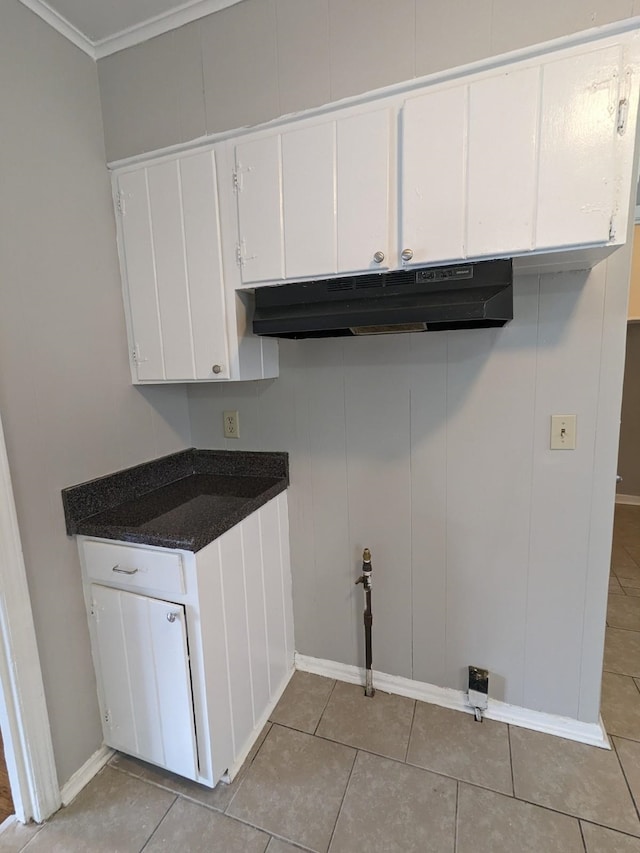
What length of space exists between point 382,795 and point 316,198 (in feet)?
6.55

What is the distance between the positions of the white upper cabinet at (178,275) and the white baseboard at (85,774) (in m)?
1.43

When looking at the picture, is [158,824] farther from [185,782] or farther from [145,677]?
[145,677]

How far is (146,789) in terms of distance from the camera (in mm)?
1460

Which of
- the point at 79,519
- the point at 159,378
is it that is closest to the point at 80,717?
the point at 79,519

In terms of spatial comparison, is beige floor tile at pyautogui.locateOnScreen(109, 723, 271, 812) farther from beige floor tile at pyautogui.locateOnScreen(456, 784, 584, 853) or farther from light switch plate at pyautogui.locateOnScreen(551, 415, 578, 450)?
light switch plate at pyautogui.locateOnScreen(551, 415, 578, 450)

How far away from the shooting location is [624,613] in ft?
7.68

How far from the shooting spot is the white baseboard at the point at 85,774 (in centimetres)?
143

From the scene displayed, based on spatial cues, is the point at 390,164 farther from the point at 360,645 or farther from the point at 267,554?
the point at 360,645

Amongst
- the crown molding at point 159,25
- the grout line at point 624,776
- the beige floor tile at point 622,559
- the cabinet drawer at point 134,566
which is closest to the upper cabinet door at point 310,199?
the crown molding at point 159,25

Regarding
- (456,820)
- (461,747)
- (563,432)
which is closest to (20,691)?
(456,820)

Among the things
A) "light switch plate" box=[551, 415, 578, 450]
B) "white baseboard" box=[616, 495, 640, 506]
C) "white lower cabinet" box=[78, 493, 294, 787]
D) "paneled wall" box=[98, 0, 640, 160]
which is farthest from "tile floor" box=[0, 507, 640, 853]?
"white baseboard" box=[616, 495, 640, 506]

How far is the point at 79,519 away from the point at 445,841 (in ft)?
5.13

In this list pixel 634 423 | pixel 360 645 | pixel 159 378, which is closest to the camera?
pixel 159 378

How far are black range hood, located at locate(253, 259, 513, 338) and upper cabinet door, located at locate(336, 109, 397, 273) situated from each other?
63mm
